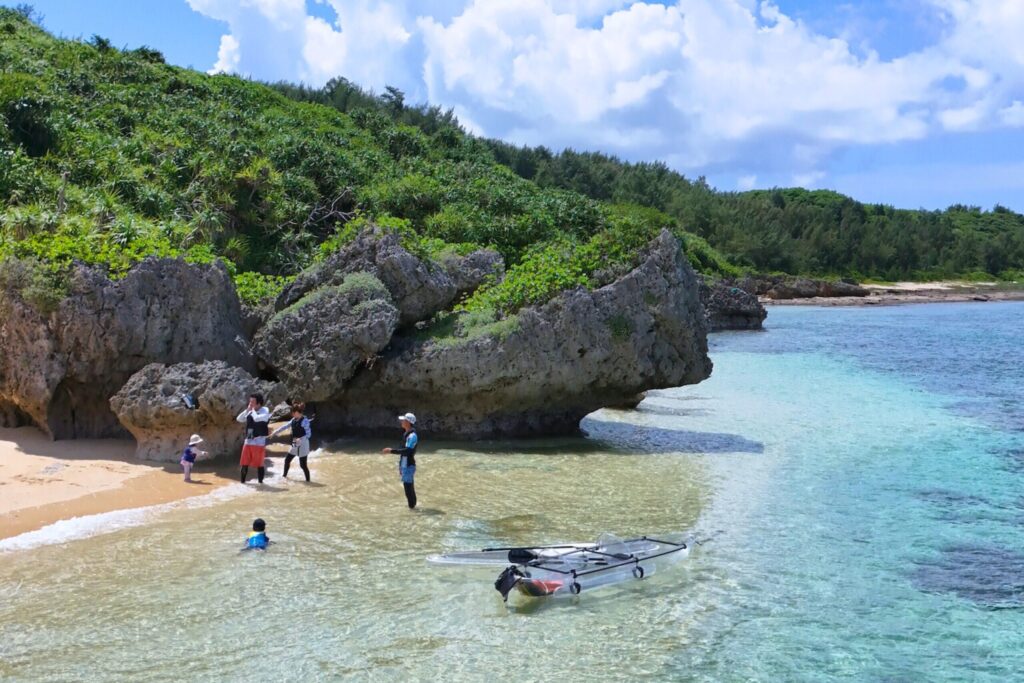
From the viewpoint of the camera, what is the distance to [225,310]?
1655cm

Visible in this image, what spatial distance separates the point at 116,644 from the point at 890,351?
127 ft

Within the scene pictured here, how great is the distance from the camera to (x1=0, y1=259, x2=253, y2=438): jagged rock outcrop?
14578 millimetres

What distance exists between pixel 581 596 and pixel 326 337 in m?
8.66

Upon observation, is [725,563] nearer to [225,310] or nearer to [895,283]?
[225,310]

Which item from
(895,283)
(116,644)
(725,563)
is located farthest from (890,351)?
(895,283)

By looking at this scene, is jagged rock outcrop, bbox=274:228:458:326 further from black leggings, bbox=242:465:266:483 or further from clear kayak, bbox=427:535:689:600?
clear kayak, bbox=427:535:689:600

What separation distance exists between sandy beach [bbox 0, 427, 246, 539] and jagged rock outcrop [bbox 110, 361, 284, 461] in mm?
406

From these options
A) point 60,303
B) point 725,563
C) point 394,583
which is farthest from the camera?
point 60,303

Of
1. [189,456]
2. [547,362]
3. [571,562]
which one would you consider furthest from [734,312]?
[571,562]

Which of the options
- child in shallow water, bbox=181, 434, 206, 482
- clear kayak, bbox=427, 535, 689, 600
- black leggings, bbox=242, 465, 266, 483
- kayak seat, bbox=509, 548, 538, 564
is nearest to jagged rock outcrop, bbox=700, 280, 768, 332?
black leggings, bbox=242, 465, 266, 483

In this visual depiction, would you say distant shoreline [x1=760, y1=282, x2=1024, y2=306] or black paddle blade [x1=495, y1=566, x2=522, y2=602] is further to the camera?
distant shoreline [x1=760, y1=282, x2=1024, y2=306]

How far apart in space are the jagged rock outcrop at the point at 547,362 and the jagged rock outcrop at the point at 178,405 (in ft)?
11.2

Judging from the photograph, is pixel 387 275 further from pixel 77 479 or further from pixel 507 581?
pixel 507 581

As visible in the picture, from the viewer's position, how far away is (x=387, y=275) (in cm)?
1761
